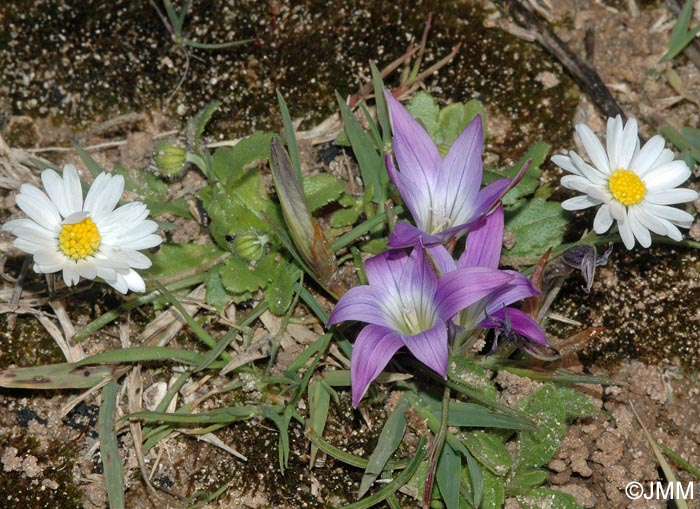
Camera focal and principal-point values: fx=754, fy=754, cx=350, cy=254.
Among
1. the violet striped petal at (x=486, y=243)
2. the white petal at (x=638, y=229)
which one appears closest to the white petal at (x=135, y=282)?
the violet striped petal at (x=486, y=243)

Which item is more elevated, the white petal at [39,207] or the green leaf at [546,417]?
the white petal at [39,207]

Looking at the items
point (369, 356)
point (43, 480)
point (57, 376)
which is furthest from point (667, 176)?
point (43, 480)

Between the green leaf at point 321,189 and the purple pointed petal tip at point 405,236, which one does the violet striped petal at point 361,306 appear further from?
the green leaf at point 321,189

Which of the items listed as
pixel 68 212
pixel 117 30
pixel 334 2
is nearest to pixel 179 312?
pixel 68 212

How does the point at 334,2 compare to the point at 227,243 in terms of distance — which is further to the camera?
the point at 334,2

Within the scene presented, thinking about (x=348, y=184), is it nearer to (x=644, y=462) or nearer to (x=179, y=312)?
(x=179, y=312)

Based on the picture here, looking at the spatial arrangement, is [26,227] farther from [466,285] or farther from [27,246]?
[466,285]
